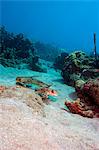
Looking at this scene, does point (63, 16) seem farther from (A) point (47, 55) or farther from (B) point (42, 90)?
(B) point (42, 90)

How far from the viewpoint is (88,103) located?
6305 millimetres

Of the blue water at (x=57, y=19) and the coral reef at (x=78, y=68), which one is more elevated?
the blue water at (x=57, y=19)

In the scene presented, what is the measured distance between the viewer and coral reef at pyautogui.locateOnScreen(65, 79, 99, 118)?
584 cm

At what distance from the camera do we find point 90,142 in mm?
3701

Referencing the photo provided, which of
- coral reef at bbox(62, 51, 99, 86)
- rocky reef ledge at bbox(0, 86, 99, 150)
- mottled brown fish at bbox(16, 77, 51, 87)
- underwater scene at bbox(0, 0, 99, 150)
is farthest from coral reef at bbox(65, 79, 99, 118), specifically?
coral reef at bbox(62, 51, 99, 86)

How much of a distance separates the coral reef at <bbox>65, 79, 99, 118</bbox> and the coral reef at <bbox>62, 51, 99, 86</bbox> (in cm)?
253

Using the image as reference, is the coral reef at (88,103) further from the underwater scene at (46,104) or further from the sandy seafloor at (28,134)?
the sandy seafloor at (28,134)

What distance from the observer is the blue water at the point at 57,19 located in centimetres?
11186

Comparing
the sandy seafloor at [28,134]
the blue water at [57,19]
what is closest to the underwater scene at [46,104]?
the sandy seafloor at [28,134]

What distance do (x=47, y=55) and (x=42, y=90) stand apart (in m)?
17.4

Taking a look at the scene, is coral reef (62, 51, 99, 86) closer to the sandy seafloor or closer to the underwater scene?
the underwater scene

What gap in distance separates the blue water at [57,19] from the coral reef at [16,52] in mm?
92243

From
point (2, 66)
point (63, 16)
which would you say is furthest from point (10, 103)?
point (63, 16)

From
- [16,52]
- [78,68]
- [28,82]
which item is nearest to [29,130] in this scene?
[28,82]
